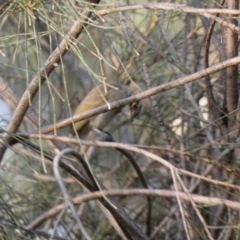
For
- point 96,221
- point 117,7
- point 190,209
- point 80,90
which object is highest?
point 117,7

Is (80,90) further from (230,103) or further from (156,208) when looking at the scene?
(230,103)

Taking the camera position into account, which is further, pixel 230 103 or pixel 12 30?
pixel 12 30

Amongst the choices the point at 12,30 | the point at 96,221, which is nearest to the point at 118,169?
the point at 96,221

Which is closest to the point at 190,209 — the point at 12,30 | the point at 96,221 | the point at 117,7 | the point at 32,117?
the point at 32,117

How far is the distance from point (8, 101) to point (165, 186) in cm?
103

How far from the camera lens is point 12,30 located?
3.43 m

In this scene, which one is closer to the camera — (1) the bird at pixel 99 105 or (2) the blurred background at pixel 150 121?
(2) the blurred background at pixel 150 121

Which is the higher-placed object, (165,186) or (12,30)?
(12,30)

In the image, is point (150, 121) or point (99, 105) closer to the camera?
point (150, 121)

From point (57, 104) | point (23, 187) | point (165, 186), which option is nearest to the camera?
point (165, 186)

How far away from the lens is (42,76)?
182 centimetres

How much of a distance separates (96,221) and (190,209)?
1012 mm

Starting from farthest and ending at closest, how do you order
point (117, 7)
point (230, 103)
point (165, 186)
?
point (165, 186)
point (230, 103)
point (117, 7)

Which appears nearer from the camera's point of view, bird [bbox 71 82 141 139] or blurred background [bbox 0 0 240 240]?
blurred background [bbox 0 0 240 240]
